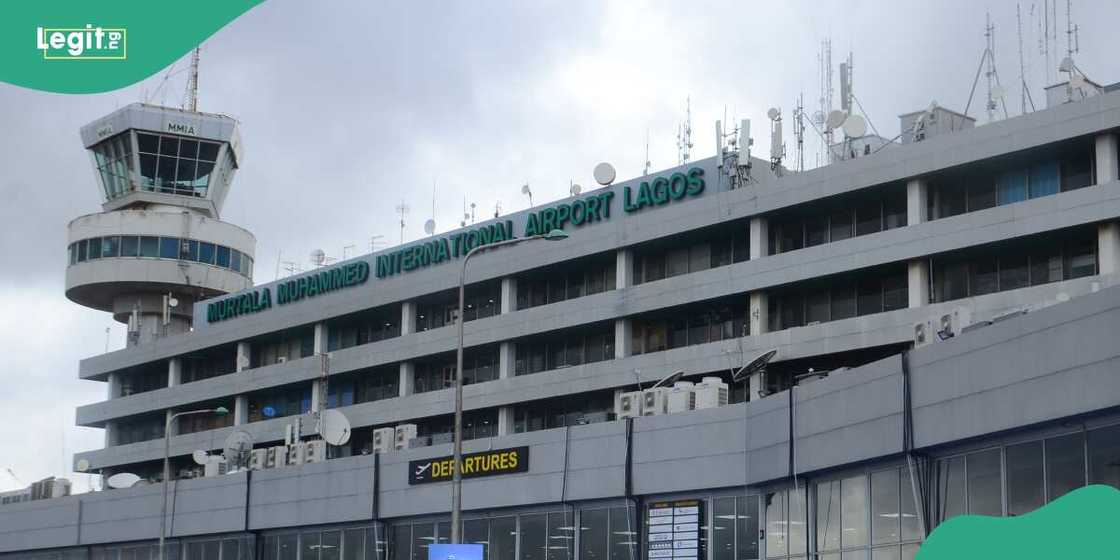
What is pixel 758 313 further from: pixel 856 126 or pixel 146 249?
pixel 146 249

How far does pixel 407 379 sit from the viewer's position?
78.8m

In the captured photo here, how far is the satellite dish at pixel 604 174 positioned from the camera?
69125mm

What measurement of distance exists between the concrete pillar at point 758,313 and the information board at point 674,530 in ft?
42.0

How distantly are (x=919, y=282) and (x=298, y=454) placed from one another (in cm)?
3113

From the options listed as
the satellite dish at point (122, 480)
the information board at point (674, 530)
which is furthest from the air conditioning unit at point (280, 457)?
the information board at point (674, 530)

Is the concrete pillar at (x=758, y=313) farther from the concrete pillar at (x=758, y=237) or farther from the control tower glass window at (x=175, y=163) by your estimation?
the control tower glass window at (x=175, y=163)

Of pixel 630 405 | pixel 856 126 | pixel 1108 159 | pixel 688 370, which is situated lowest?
pixel 630 405

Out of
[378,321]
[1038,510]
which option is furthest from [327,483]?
[1038,510]

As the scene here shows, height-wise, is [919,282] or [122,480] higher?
[919,282]

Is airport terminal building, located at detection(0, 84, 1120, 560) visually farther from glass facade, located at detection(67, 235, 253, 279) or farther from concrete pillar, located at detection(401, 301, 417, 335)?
glass facade, located at detection(67, 235, 253, 279)

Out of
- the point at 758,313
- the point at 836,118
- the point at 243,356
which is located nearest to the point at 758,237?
the point at 758,313

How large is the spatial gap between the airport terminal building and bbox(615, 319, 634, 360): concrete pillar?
16cm

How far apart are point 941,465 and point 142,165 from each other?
71.5 m

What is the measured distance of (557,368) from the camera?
72500 millimetres
